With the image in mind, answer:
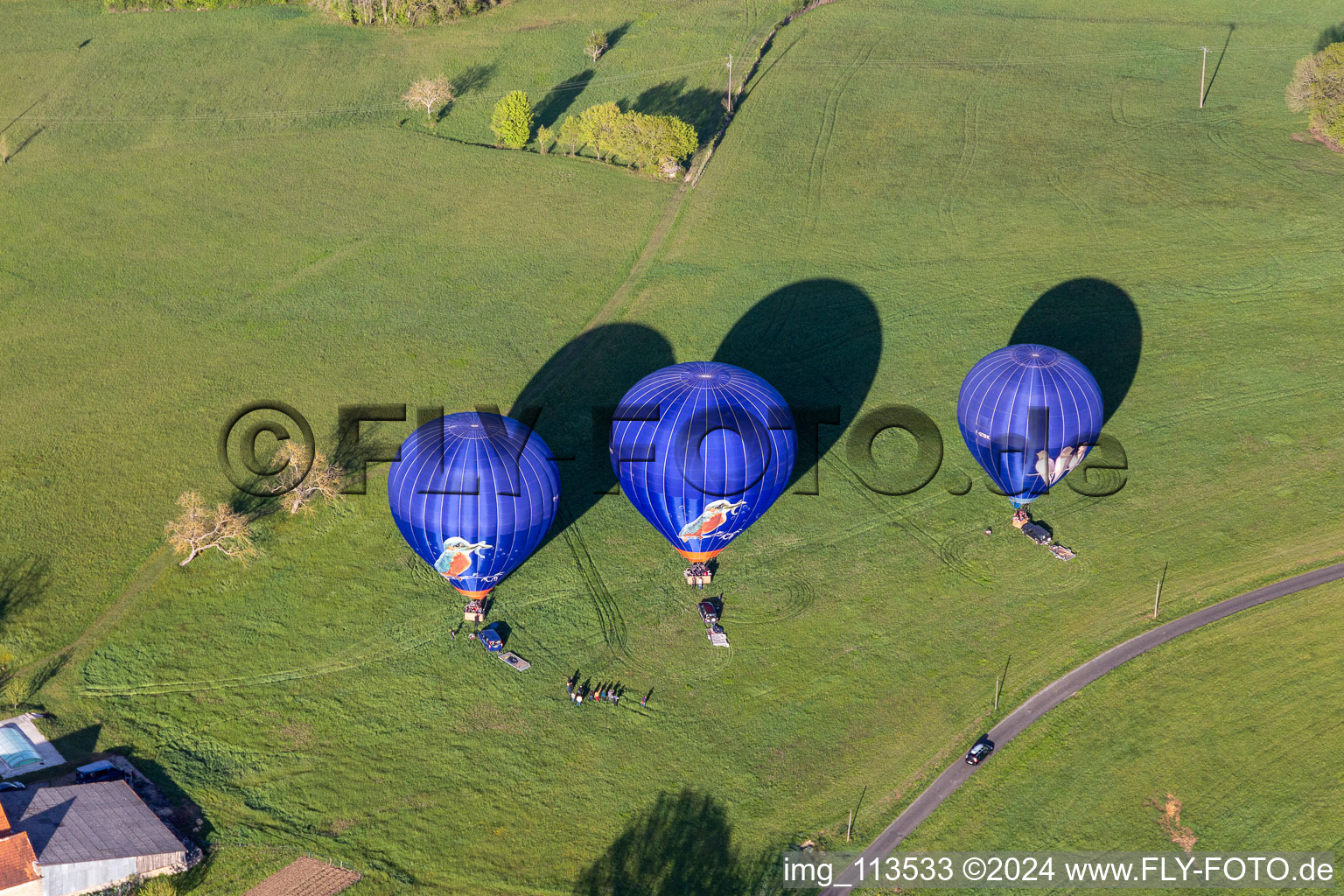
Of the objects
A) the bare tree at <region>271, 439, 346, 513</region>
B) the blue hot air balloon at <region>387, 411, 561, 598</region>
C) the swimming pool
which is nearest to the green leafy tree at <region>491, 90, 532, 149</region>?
the bare tree at <region>271, 439, 346, 513</region>

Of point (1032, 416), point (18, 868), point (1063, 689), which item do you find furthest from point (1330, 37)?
point (18, 868)

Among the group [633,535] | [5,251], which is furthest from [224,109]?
[633,535]

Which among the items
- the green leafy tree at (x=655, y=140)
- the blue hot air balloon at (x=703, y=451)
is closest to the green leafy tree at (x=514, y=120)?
the green leafy tree at (x=655, y=140)

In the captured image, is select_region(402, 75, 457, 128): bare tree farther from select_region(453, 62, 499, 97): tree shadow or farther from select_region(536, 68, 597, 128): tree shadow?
select_region(536, 68, 597, 128): tree shadow

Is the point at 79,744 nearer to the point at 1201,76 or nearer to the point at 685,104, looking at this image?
the point at 685,104

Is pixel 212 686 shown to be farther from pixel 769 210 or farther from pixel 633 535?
pixel 769 210

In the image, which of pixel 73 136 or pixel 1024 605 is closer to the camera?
Answer: pixel 1024 605

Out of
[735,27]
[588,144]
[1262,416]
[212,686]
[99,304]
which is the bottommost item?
[212,686]
